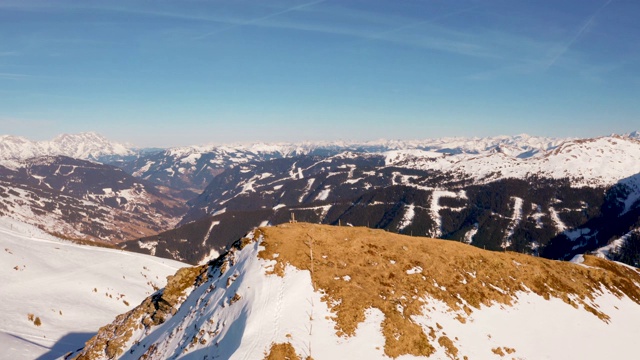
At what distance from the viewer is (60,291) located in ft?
225

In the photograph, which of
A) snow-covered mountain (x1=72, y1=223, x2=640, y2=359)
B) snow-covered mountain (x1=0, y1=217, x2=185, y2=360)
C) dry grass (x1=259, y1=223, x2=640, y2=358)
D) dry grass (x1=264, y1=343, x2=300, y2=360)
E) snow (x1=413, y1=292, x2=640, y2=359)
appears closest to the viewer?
dry grass (x1=264, y1=343, x2=300, y2=360)

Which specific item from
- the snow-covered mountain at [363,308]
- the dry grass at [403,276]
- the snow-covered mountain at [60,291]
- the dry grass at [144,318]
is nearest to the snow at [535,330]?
the snow-covered mountain at [363,308]

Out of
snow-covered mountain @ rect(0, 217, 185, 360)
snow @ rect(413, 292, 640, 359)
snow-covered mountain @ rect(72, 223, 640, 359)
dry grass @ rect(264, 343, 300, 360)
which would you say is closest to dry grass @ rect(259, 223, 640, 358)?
snow-covered mountain @ rect(72, 223, 640, 359)

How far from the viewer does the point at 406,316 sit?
33.3 meters

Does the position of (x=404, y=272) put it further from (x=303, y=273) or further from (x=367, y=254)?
(x=303, y=273)

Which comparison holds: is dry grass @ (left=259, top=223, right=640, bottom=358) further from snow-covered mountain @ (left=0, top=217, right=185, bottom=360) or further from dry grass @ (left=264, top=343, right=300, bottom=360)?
snow-covered mountain @ (left=0, top=217, right=185, bottom=360)

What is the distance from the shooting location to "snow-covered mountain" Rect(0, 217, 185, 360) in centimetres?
5025

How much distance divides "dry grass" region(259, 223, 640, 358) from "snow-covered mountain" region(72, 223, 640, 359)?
0.53 feet

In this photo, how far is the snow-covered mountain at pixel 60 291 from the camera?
50250mm

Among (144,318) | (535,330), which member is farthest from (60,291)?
(535,330)

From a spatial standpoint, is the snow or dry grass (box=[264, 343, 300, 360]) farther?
the snow

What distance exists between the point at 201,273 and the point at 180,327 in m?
10.7

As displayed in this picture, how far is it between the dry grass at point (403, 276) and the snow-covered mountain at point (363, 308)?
16 cm

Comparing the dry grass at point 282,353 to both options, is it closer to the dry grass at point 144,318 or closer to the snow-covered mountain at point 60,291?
the dry grass at point 144,318
